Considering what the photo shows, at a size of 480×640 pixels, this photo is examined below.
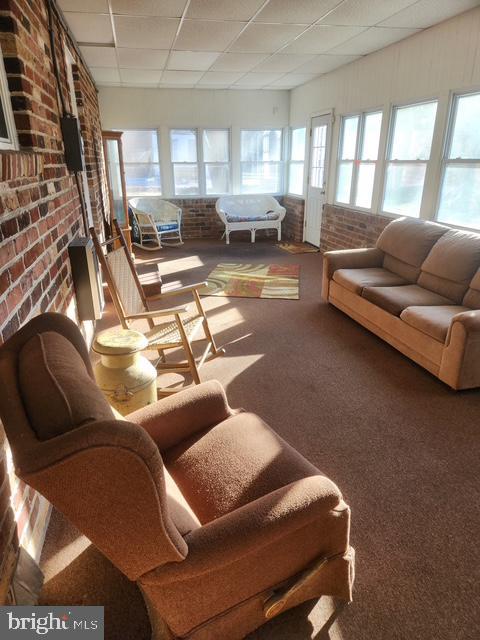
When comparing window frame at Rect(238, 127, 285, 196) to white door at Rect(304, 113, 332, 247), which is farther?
window frame at Rect(238, 127, 285, 196)

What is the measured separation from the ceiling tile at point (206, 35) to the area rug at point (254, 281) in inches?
95.4

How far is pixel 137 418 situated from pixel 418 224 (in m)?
3.35

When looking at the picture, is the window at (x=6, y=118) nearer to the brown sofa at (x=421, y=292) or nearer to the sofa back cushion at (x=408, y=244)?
the brown sofa at (x=421, y=292)

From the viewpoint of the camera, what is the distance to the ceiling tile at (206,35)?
3806 mm

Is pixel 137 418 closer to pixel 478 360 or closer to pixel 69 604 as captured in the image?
pixel 69 604

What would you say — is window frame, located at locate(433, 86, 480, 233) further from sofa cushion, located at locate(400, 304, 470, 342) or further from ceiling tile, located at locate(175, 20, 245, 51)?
ceiling tile, located at locate(175, 20, 245, 51)

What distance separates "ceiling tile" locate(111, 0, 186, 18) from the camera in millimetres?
3266

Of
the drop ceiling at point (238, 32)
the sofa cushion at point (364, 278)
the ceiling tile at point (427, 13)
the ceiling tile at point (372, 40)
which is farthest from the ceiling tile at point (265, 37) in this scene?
the sofa cushion at point (364, 278)

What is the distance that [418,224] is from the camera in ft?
12.7

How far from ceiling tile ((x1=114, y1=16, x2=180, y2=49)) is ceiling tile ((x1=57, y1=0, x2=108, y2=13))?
0.25 metres

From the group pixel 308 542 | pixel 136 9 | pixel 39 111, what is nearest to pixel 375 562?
pixel 308 542

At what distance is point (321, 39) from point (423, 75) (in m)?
1.11

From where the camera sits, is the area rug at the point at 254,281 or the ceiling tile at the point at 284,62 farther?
the ceiling tile at the point at 284,62
